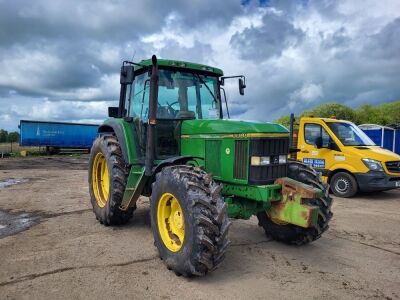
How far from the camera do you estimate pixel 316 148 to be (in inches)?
442

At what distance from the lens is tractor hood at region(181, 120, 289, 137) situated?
4.95 meters

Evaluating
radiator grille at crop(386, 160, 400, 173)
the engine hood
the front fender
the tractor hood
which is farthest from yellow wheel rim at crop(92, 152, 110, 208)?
radiator grille at crop(386, 160, 400, 173)

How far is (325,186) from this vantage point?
529 cm

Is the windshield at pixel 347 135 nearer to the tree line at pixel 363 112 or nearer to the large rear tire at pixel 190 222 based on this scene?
the large rear tire at pixel 190 222

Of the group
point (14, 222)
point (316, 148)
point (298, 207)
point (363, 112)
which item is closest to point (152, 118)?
point (298, 207)

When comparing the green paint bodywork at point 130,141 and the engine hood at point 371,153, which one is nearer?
the green paint bodywork at point 130,141

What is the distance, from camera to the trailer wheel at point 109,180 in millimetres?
6227

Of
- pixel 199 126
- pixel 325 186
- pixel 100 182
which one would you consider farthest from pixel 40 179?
pixel 325 186

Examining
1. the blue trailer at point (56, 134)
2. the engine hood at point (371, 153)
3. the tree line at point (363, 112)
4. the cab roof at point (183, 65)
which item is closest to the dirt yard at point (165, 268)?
the cab roof at point (183, 65)

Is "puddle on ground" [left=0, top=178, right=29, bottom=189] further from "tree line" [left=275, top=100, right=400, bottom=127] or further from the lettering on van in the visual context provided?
"tree line" [left=275, top=100, right=400, bottom=127]

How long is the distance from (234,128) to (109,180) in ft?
7.90

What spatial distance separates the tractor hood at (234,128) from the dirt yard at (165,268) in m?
1.64

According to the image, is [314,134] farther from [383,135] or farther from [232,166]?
[383,135]

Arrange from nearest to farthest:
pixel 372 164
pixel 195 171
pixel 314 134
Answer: pixel 195 171 → pixel 372 164 → pixel 314 134
